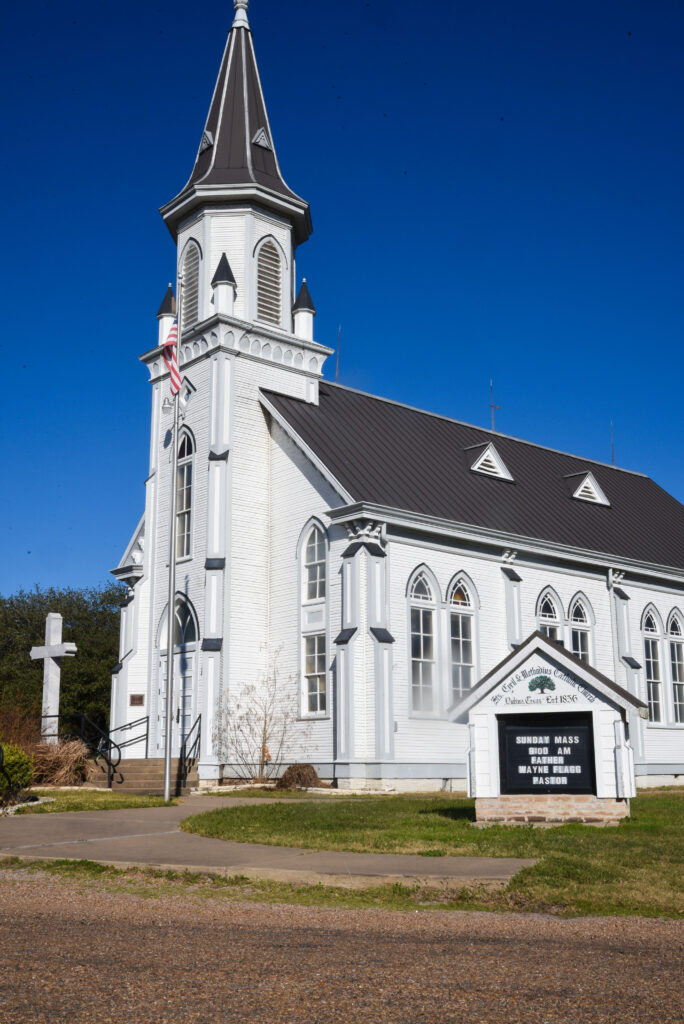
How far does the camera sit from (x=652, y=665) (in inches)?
1266

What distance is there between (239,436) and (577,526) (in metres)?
11.7

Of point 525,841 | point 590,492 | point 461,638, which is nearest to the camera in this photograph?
point 525,841

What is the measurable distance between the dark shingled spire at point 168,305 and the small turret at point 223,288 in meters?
2.27

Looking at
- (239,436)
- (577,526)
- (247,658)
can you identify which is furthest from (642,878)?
(577,526)

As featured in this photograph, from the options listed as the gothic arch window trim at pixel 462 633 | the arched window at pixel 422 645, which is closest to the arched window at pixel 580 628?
the gothic arch window trim at pixel 462 633

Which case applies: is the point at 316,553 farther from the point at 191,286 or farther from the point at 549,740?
the point at 549,740

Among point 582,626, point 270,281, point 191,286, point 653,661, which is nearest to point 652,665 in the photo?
point 653,661

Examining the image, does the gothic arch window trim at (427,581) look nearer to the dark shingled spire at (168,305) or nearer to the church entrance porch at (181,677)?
the church entrance porch at (181,677)

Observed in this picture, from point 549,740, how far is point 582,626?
16699 millimetres

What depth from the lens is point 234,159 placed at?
30031 mm

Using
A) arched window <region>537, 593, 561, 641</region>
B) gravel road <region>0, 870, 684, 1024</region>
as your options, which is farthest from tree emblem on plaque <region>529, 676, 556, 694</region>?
arched window <region>537, 593, 561, 641</region>

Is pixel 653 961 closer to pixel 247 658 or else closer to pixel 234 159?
pixel 247 658

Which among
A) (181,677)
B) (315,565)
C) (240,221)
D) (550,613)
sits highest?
(240,221)

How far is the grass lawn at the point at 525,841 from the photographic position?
28.8 ft
